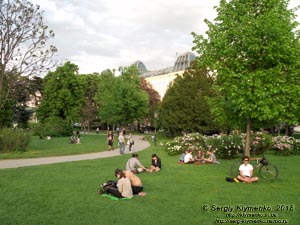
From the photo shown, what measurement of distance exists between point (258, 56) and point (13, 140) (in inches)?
749

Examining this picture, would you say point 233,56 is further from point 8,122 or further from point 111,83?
point 111,83

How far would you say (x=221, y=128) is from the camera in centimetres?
3825

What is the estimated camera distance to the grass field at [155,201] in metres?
7.59

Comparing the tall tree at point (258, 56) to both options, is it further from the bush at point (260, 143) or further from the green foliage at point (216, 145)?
the bush at point (260, 143)

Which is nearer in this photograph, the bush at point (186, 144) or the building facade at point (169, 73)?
the bush at point (186, 144)

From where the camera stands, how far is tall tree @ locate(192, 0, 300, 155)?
12844 mm

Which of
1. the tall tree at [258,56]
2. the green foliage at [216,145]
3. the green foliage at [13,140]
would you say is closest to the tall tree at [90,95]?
the green foliage at [13,140]

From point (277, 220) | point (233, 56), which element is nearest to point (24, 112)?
point (233, 56)

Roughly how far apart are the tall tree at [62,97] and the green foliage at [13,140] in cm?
3133

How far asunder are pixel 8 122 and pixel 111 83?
21.8m

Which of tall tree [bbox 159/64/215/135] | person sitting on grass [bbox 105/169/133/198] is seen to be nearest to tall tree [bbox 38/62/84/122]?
tall tree [bbox 159/64/215/135]

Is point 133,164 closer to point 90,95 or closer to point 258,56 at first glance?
point 258,56

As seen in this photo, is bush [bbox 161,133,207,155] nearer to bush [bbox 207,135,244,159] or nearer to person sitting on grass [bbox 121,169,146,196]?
bush [bbox 207,135,244,159]

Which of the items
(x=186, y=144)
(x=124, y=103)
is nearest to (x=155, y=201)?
(x=186, y=144)
